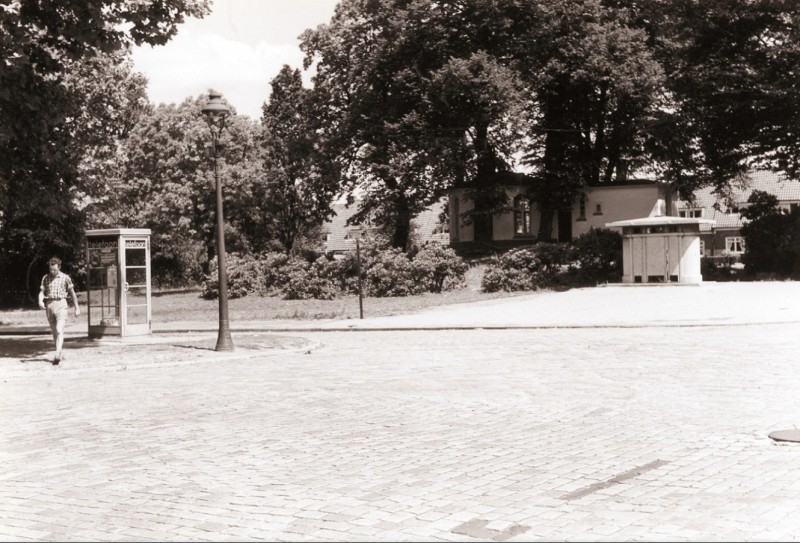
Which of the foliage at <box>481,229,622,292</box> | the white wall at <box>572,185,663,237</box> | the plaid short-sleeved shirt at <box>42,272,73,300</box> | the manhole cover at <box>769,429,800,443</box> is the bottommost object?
the manhole cover at <box>769,429,800,443</box>

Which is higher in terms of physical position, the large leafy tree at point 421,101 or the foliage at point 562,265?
the large leafy tree at point 421,101

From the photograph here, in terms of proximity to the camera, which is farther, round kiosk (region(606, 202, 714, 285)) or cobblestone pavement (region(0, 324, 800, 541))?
round kiosk (region(606, 202, 714, 285))

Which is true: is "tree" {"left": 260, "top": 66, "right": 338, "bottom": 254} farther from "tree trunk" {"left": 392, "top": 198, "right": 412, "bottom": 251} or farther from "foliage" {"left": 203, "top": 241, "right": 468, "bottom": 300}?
"foliage" {"left": 203, "top": 241, "right": 468, "bottom": 300}

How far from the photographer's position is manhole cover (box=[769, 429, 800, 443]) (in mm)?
8022

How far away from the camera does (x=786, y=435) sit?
322 inches

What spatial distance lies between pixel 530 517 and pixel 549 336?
14.8 m

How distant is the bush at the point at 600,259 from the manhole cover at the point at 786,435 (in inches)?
1149

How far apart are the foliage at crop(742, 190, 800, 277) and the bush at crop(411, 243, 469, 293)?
13.2 m

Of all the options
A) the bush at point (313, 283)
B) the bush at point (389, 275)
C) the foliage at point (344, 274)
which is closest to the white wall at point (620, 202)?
the foliage at point (344, 274)

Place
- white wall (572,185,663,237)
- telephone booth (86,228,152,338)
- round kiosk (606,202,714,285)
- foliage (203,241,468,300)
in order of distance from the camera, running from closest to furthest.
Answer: telephone booth (86,228,152,338), round kiosk (606,202,714,285), foliage (203,241,468,300), white wall (572,185,663,237)

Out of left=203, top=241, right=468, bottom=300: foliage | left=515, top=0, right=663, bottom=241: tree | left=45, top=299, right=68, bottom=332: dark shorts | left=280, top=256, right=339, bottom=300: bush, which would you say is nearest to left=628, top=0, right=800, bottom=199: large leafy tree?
left=515, top=0, right=663, bottom=241: tree

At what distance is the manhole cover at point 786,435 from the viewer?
8022 millimetres

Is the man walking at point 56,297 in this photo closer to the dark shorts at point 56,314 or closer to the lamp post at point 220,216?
the dark shorts at point 56,314

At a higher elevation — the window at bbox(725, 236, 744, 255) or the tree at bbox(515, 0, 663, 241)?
the tree at bbox(515, 0, 663, 241)
